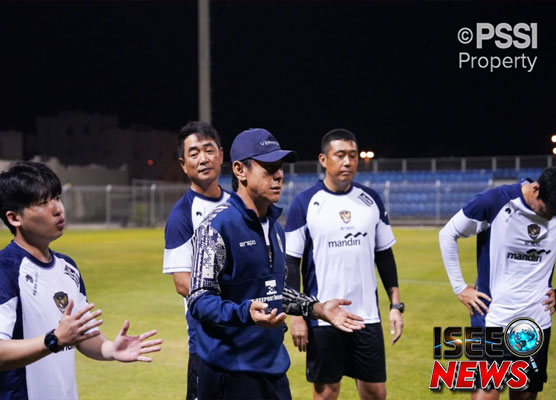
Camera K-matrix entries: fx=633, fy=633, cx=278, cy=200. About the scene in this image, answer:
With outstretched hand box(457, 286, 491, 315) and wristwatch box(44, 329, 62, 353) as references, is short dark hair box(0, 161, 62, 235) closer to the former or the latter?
wristwatch box(44, 329, 62, 353)

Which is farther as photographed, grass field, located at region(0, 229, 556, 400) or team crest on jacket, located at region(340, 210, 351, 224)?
grass field, located at region(0, 229, 556, 400)

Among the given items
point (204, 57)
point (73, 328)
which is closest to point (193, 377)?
point (73, 328)

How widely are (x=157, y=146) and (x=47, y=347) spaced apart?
235ft

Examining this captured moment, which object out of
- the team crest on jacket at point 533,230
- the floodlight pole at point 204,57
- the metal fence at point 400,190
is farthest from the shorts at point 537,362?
the metal fence at point 400,190

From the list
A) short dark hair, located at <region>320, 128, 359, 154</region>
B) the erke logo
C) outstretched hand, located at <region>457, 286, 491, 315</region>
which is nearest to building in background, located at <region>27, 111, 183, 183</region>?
short dark hair, located at <region>320, 128, 359, 154</region>

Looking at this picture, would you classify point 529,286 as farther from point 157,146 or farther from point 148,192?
point 157,146

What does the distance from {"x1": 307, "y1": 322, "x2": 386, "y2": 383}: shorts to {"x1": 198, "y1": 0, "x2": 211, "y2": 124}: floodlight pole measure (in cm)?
943

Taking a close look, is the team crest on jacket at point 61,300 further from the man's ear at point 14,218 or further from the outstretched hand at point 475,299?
the outstretched hand at point 475,299

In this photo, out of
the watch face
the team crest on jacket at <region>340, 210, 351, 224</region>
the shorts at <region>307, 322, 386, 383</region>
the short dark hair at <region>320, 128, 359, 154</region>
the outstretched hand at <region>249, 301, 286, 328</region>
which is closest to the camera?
the watch face

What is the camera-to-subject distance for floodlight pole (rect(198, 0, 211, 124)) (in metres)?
14.0

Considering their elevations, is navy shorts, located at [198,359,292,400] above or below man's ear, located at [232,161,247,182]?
below

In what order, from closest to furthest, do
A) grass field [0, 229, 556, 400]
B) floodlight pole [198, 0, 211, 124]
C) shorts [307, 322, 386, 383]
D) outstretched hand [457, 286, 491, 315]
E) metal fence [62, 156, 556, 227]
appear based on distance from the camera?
outstretched hand [457, 286, 491, 315] < shorts [307, 322, 386, 383] < grass field [0, 229, 556, 400] < floodlight pole [198, 0, 211, 124] < metal fence [62, 156, 556, 227]

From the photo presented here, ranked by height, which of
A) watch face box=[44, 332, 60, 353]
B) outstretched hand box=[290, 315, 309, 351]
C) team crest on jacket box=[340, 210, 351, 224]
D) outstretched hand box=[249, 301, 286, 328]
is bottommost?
outstretched hand box=[290, 315, 309, 351]

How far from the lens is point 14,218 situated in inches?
117
